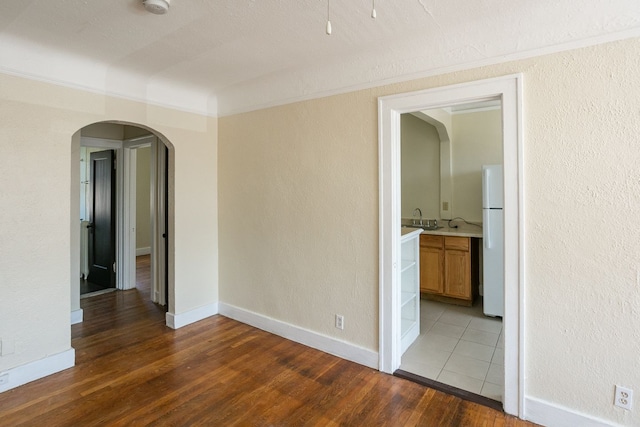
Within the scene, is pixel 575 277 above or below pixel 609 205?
below

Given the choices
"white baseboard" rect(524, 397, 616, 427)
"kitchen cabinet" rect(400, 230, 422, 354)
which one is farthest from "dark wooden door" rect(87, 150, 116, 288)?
"white baseboard" rect(524, 397, 616, 427)

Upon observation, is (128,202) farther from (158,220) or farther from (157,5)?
(157,5)

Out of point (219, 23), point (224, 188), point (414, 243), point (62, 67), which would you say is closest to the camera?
point (219, 23)

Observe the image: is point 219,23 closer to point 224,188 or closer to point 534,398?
point 224,188

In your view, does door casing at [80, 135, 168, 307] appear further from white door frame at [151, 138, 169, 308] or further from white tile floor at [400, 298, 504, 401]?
white tile floor at [400, 298, 504, 401]

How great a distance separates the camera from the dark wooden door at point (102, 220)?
16.1ft

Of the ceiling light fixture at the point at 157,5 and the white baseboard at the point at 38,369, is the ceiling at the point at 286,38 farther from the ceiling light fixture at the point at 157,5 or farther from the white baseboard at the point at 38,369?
the white baseboard at the point at 38,369

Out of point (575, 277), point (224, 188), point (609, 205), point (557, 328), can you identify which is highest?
point (224, 188)

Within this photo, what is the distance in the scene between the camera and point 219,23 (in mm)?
2207

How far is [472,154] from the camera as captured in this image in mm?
4562

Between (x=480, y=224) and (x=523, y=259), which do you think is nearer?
(x=523, y=259)

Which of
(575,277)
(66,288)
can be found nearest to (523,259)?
(575,277)

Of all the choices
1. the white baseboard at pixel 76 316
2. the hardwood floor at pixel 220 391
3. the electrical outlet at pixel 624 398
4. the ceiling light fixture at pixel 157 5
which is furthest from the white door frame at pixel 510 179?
the white baseboard at pixel 76 316

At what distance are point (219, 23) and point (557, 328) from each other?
2866 mm
